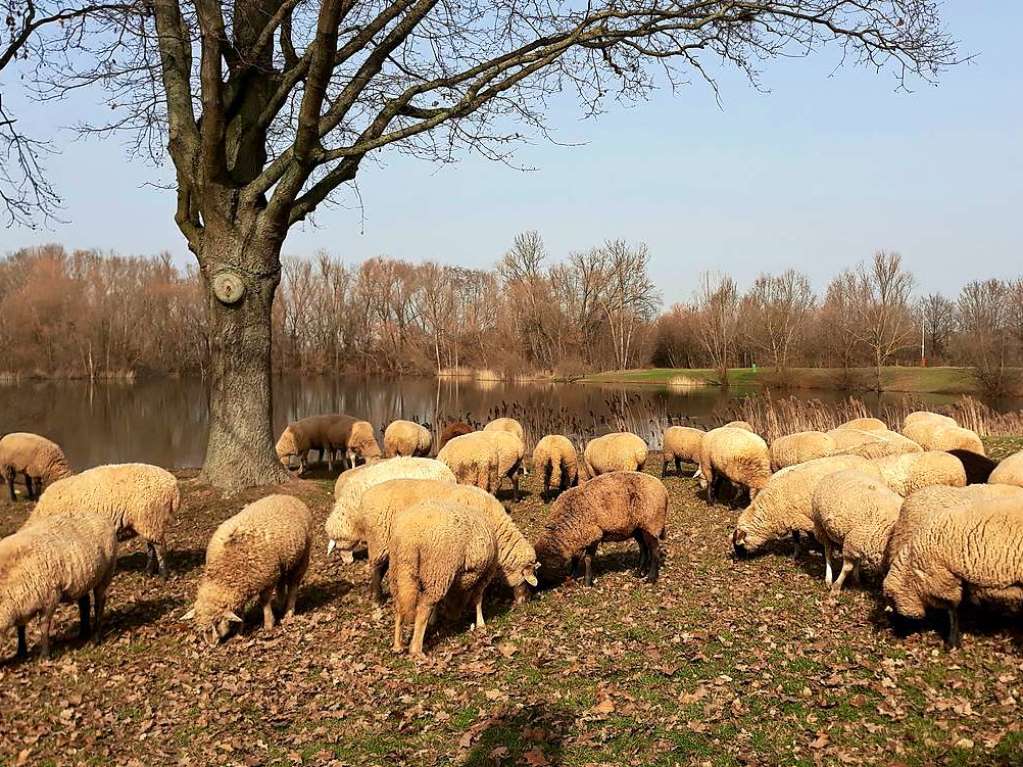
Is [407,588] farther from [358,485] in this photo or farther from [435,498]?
[358,485]

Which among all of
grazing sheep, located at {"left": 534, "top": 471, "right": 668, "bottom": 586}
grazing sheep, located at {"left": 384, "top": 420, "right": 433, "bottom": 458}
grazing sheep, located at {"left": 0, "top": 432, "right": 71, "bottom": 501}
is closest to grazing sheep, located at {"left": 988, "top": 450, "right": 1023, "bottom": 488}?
grazing sheep, located at {"left": 534, "top": 471, "right": 668, "bottom": 586}

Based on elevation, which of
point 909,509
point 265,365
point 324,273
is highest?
point 324,273

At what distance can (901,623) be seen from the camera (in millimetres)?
6012

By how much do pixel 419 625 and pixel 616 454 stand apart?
7560 mm

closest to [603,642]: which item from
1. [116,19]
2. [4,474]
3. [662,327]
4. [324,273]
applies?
[116,19]

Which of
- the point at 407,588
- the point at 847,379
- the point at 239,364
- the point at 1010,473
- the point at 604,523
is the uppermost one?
the point at 239,364

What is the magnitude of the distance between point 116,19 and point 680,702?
11819 millimetres

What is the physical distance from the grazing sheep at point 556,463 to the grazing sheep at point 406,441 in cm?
476

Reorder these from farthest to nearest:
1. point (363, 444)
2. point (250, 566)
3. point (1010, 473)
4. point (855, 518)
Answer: point (363, 444) → point (1010, 473) → point (855, 518) → point (250, 566)

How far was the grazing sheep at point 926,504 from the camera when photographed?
6.16 metres

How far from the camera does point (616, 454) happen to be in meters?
13.1

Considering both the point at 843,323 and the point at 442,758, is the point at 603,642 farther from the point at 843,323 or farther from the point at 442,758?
the point at 843,323

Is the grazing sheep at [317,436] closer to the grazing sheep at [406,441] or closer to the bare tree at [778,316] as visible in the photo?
the grazing sheep at [406,441]

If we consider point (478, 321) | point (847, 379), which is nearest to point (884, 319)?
point (847, 379)
